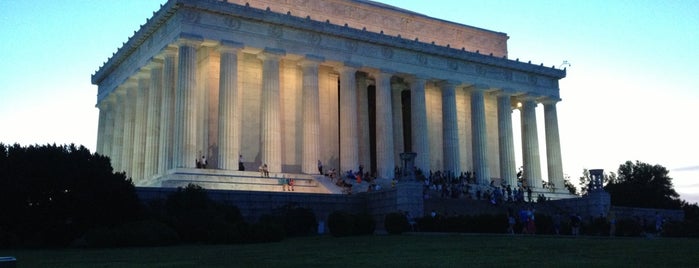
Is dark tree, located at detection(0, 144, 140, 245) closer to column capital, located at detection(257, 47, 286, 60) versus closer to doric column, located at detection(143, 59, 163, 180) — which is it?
doric column, located at detection(143, 59, 163, 180)

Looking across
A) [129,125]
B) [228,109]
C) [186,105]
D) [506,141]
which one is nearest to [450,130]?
[506,141]

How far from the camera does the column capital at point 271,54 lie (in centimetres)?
5312

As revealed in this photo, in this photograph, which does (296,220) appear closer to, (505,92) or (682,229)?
(682,229)

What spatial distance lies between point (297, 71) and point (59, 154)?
26609 mm

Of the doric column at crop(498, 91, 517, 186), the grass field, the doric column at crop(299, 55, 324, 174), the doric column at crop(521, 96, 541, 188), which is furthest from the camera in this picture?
the doric column at crop(521, 96, 541, 188)

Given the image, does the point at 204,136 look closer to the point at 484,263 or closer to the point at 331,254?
the point at 331,254

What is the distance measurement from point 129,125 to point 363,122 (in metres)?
20.1

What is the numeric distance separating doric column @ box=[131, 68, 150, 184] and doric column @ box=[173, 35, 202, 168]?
322 inches

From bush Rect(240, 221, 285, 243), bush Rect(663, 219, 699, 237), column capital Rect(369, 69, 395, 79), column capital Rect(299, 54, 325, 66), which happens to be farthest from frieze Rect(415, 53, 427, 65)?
bush Rect(240, 221, 285, 243)

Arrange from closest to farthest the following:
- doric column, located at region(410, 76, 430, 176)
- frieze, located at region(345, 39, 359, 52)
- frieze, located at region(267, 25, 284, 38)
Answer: frieze, located at region(267, 25, 284, 38)
frieze, located at region(345, 39, 359, 52)
doric column, located at region(410, 76, 430, 176)

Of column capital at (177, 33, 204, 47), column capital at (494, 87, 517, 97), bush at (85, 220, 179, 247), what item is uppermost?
column capital at (177, 33, 204, 47)

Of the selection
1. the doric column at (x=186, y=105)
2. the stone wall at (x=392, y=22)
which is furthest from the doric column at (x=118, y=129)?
the stone wall at (x=392, y=22)

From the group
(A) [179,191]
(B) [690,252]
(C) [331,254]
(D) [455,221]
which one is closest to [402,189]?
(D) [455,221]

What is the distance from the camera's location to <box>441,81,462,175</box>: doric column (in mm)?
62500
